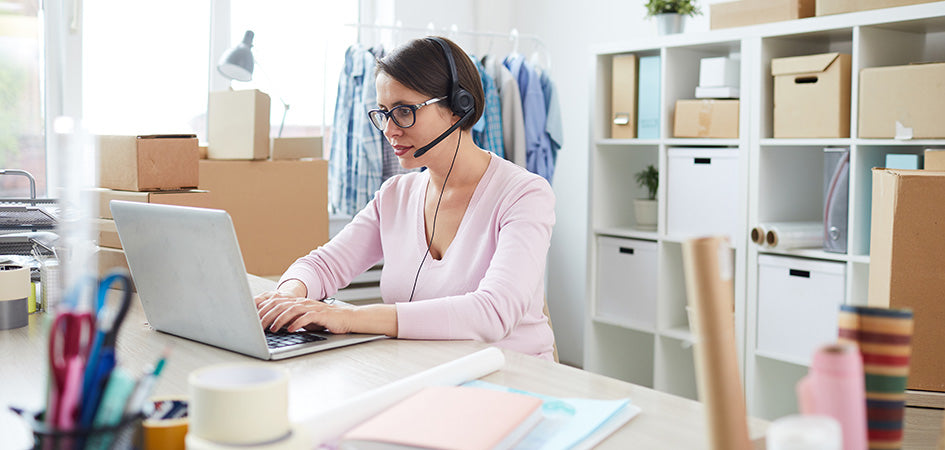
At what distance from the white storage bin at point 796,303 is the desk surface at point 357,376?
164 cm

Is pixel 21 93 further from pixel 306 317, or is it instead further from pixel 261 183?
pixel 306 317

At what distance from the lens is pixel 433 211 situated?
175 centimetres

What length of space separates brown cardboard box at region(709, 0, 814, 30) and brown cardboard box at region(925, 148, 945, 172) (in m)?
0.65

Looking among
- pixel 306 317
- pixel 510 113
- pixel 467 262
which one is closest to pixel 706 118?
pixel 510 113

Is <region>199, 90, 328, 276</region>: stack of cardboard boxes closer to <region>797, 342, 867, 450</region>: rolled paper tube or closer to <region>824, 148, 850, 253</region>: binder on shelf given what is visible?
<region>824, 148, 850, 253</region>: binder on shelf

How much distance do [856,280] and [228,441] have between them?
91.1 inches

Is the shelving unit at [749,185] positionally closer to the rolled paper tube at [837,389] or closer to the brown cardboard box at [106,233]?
the brown cardboard box at [106,233]

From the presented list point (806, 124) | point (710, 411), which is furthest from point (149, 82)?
point (710, 411)

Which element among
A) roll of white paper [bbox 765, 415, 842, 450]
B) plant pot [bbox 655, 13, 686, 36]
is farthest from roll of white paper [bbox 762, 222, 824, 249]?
roll of white paper [bbox 765, 415, 842, 450]

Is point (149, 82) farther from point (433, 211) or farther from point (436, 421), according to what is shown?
point (436, 421)

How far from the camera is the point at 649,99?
3.03 m

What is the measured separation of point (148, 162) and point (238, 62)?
90cm

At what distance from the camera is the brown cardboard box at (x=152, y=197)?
1930 mm

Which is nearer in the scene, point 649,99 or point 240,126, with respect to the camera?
point 240,126
